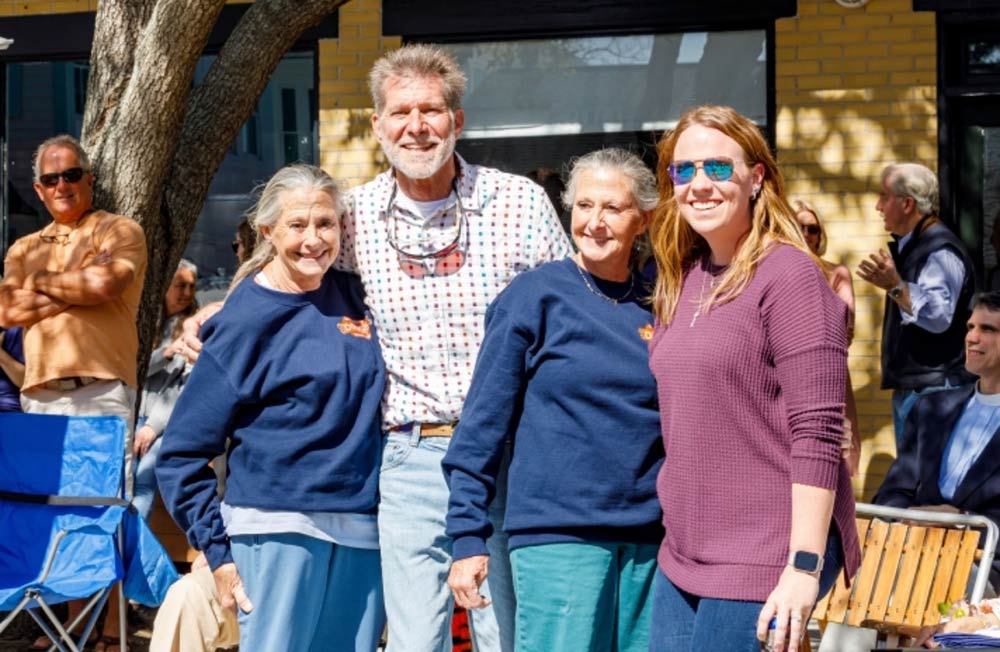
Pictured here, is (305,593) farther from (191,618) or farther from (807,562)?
(807,562)

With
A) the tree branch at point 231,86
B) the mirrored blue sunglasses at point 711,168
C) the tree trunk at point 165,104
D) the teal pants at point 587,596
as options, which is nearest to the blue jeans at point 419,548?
the teal pants at point 587,596

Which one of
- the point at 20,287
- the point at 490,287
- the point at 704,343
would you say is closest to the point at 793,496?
the point at 704,343

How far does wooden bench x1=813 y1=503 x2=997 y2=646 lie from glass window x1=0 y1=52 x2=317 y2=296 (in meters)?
5.09

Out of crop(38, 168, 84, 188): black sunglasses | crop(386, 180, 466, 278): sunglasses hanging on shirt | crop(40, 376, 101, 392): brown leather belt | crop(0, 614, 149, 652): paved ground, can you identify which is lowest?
crop(0, 614, 149, 652): paved ground

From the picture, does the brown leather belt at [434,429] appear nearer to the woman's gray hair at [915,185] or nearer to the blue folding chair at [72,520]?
the blue folding chair at [72,520]

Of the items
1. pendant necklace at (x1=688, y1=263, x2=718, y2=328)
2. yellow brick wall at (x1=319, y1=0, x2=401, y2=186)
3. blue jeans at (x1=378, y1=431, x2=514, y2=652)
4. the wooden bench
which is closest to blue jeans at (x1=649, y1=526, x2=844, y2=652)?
pendant necklace at (x1=688, y1=263, x2=718, y2=328)

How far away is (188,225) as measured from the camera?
23.5 feet

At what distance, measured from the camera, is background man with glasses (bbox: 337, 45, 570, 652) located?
397 centimetres

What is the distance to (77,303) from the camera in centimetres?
658

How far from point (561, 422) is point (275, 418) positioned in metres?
0.79

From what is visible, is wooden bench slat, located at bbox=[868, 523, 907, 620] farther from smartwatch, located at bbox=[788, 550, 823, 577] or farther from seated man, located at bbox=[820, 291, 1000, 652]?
smartwatch, located at bbox=[788, 550, 823, 577]

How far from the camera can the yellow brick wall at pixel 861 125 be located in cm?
842

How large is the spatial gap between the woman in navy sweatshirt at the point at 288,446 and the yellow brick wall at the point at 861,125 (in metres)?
4.97

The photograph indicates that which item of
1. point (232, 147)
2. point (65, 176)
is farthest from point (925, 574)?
point (232, 147)
